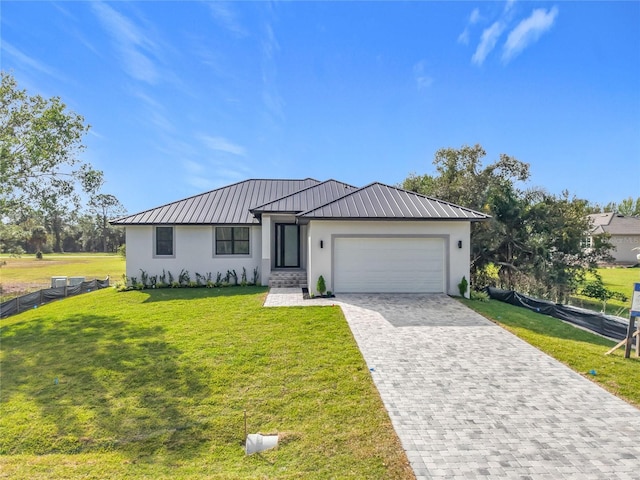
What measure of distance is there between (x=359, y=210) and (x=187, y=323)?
7.43 meters

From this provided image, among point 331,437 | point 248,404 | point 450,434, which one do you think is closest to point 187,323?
point 248,404

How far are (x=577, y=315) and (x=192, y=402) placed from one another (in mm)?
11989

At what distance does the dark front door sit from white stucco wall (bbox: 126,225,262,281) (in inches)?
44.5

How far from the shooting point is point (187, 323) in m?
9.81

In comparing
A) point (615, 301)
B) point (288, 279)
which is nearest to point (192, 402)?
point (288, 279)

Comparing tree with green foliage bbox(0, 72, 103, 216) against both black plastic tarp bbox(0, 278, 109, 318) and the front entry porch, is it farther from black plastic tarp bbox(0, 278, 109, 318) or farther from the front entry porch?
the front entry porch

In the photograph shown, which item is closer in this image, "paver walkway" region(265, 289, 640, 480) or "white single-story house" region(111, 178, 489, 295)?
"paver walkway" region(265, 289, 640, 480)

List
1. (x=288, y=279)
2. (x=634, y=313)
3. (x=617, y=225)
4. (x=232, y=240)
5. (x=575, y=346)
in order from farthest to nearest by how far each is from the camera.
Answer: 1. (x=617, y=225)
2. (x=232, y=240)
3. (x=288, y=279)
4. (x=575, y=346)
5. (x=634, y=313)

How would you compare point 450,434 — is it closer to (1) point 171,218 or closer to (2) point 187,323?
(2) point 187,323

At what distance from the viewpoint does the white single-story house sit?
1280cm

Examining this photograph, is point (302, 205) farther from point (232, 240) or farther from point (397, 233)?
point (397, 233)

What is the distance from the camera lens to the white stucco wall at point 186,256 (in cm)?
1623

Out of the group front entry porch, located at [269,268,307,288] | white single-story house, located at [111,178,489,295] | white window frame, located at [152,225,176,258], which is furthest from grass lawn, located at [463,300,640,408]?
white window frame, located at [152,225,176,258]

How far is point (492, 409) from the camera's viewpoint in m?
5.04
